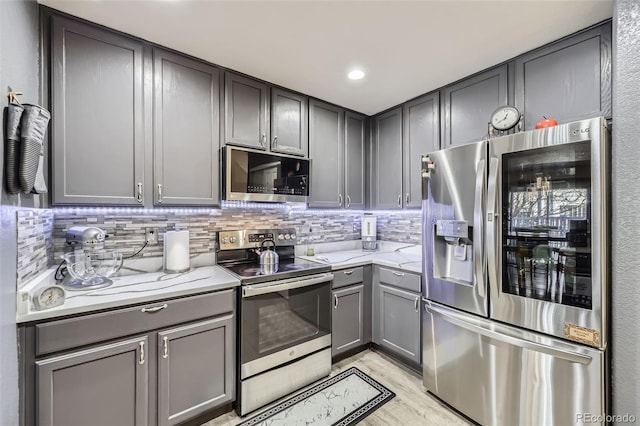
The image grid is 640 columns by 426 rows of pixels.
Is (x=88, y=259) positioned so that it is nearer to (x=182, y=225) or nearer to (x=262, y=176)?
(x=182, y=225)

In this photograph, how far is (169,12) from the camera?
157 centimetres

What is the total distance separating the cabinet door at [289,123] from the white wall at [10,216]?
4.97 feet

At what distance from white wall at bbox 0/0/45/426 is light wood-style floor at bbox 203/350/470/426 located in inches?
44.1

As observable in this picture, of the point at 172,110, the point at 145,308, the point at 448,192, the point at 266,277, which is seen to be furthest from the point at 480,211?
the point at 172,110

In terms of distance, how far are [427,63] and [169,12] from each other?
5.80ft

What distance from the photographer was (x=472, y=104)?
2248 millimetres

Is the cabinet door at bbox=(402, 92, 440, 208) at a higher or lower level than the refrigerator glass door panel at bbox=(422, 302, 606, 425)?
higher

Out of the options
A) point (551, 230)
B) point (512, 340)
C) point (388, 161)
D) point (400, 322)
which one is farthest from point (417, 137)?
point (512, 340)

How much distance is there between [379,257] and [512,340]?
51.9 inches

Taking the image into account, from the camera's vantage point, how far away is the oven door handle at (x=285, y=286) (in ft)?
6.02

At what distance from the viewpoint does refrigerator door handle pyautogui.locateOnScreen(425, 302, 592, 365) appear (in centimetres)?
137

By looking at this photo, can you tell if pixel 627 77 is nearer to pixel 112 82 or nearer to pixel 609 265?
pixel 609 265

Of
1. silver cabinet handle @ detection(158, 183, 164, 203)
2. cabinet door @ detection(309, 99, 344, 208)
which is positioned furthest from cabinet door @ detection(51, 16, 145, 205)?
cabinet door @ detection(309, 99, 344, 208)

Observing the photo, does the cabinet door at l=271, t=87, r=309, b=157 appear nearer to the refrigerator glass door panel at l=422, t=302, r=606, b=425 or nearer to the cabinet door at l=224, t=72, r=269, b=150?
the cabinet door at l=224, t=72, r=269, b=150
